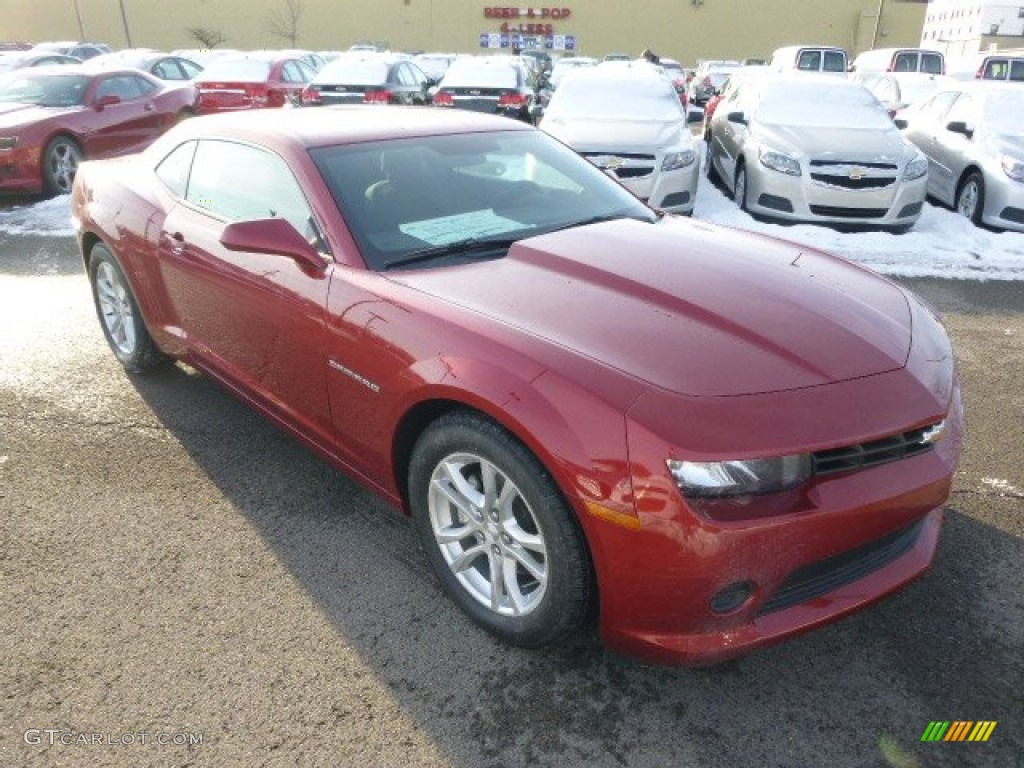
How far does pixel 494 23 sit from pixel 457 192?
169ft

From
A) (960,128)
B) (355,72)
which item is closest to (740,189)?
(960,128)

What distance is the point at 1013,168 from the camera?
776 centimetres

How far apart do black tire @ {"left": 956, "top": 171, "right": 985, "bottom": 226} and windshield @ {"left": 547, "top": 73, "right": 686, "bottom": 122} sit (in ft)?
10.3

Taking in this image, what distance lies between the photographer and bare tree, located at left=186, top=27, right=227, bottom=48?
161 feet

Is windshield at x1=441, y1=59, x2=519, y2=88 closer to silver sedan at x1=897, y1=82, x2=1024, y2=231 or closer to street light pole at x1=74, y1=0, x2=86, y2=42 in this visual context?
silver sedan at x1=897, y1=82, x2=1024, y2=231

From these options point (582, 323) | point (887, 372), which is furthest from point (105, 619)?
point (887, 372)

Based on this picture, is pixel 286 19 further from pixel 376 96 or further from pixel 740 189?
pixel 740 189

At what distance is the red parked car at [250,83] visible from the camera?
1429 cm

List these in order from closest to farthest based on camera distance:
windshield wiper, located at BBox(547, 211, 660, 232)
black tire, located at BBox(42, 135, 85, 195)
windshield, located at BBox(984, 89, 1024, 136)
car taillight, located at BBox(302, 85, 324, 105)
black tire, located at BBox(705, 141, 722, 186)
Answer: windshield wiper, located at BBox(547, 211, 660, 232)
windshield, located at BBox(984, 89, 1024, 136)
black tire, located at BBox(42, 135, 85, 195)
black tire, located at BBox(705, 141, 722, 186)
car taillight, located at BBox(302, 85, 324, 105)

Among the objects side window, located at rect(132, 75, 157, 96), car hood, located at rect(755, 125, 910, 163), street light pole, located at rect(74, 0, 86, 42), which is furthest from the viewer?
street light pole, located at rect(74, 0, 86, 42)

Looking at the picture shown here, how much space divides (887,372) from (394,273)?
1.60 m

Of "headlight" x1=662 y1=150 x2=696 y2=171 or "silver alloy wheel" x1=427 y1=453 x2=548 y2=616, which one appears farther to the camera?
"headlight" x1=662 y1=150 x2=696 y2=171

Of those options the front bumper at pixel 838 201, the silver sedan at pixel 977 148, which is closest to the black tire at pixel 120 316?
the front bumper at pixel 838 201

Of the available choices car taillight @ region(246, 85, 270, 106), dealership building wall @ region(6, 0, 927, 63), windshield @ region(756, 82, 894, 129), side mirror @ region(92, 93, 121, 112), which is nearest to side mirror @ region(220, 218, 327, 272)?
windshield @ region(756, 82, 894, 129)
